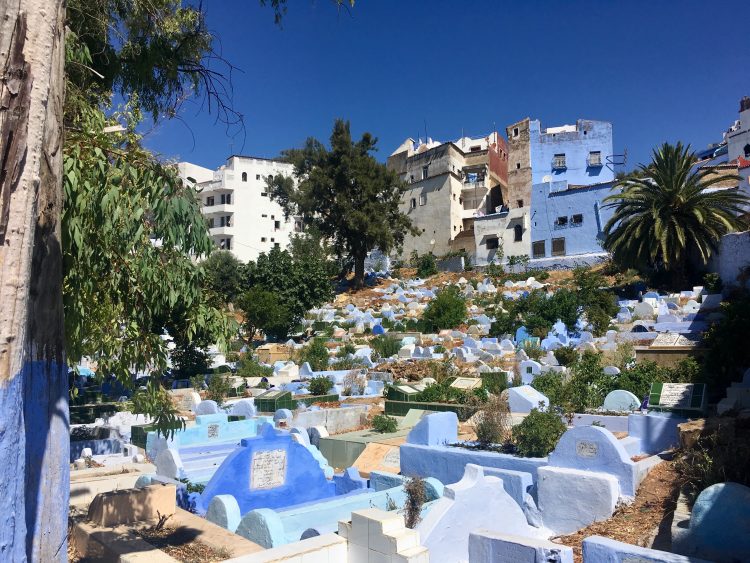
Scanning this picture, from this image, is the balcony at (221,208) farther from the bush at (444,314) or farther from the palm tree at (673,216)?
the palm tree at (673,216)

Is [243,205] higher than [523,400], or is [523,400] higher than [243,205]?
[243,205]

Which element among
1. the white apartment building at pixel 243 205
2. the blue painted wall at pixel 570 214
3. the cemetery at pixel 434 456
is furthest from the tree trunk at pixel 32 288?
the white apartment building at pixel 243 205

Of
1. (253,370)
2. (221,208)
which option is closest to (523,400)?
(253,370)

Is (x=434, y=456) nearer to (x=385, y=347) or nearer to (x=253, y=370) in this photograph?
(x=253, y=370)

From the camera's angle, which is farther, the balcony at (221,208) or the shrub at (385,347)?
the balcony at (221,208)

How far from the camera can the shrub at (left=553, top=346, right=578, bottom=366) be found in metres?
19.7

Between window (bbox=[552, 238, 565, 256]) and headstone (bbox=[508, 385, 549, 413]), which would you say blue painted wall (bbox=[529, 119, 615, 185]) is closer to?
window (bbox=[552, 238, 565, 256])

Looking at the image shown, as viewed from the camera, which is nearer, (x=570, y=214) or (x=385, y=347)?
(x=385, y=347)

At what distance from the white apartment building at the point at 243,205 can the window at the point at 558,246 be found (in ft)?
76.7

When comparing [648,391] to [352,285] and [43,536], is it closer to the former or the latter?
[43,536]

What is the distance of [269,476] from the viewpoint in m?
9.32

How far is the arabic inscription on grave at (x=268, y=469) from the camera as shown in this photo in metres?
9.16

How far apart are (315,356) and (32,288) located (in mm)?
21615

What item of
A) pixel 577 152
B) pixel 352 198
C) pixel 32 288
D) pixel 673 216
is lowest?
pixel 32 288
